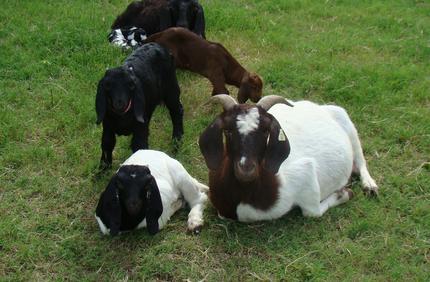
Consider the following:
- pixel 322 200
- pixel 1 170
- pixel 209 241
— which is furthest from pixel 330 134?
pixel 1 170

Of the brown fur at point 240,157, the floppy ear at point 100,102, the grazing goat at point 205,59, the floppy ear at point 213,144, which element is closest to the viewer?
the brown fur at point 240,157

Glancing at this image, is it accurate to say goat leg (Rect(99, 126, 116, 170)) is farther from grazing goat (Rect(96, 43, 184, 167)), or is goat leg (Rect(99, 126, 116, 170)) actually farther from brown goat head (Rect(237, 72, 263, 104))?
brown goat head (Rect(237, 72, 263, 104))

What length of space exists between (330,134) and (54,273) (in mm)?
3050

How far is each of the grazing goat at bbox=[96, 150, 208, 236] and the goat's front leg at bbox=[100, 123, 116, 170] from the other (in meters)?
0.51

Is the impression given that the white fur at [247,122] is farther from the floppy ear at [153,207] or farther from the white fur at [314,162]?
the floppy ear at [153,207]

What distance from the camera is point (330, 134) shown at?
6191 mm

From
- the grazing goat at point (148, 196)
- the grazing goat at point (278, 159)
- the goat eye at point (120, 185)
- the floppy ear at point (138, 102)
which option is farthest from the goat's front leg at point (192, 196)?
the goat eye at point (120, 185)

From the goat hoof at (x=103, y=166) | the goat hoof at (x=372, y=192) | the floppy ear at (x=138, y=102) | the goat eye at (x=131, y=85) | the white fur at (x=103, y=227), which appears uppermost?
the goat eye at (x=131, y=85)

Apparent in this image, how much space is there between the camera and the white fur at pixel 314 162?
5613 mm

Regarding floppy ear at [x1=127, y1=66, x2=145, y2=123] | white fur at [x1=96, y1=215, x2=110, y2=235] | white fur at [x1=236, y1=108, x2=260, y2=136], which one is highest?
white fur at [x1=236, y1=108, x2=260, y2=136]

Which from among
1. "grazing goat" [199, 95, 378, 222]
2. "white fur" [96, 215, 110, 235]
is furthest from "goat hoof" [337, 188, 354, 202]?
"white fur" [96, 215, 110, 235]

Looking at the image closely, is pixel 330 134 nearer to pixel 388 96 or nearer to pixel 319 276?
pixel 319 276

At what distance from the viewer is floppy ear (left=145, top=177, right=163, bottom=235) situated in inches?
203

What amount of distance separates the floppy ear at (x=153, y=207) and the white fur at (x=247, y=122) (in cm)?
89
